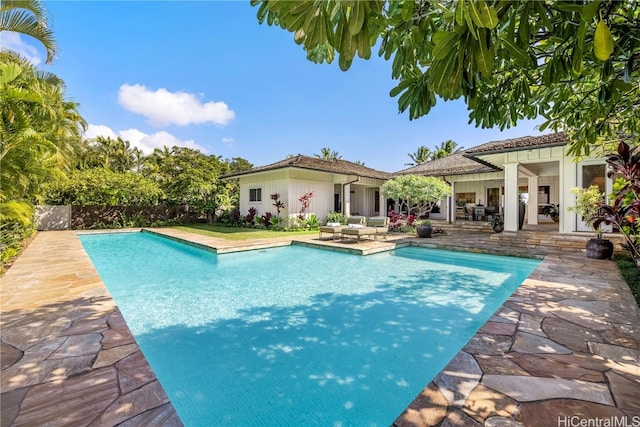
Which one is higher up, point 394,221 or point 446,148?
point 446,148

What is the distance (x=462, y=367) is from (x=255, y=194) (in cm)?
1690

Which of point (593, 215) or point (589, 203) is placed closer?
point (589, 203)

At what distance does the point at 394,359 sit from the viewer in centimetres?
341

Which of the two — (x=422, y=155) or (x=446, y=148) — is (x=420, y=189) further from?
(x=422, y=155)

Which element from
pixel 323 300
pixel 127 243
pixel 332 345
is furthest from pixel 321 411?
pixel 127 243

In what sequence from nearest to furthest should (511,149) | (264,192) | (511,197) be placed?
(511,149), (511,197), (264,192)

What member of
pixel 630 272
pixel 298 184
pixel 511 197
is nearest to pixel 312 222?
pixel 298 184

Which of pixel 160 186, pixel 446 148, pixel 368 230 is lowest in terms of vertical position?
pixel 368 230

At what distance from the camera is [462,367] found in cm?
252

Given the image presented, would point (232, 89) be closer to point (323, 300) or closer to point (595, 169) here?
point (323, 300)

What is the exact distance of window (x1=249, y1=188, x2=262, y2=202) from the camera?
58.7ft

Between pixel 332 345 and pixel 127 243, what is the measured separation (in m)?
13.4

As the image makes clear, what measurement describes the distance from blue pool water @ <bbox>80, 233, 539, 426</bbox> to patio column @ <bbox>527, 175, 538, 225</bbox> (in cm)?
771

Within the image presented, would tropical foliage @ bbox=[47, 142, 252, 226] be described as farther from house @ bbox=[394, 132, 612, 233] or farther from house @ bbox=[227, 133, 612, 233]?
house @ bbox=[394, 132, 612, 233]
